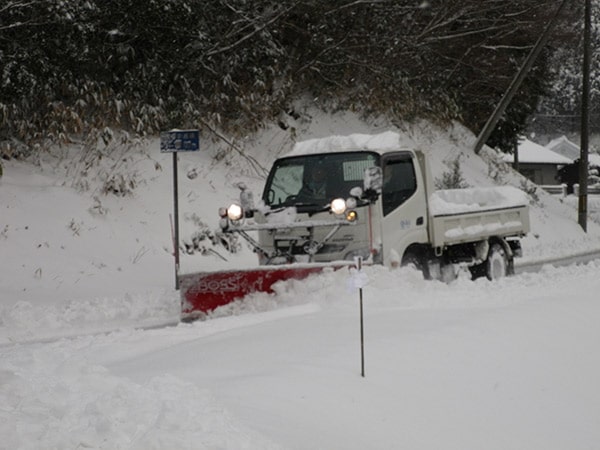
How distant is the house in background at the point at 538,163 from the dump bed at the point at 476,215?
196 feet

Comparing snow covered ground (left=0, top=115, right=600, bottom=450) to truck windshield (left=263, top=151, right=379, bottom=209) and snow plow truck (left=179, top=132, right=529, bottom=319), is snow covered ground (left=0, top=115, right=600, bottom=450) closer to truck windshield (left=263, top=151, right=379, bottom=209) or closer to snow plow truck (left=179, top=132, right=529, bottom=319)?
snow plow truck (left=179, top=132, right=529, bottom=319)

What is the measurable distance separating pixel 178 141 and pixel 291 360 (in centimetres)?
674

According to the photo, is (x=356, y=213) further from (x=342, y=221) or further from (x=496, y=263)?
(x=496, y=263)

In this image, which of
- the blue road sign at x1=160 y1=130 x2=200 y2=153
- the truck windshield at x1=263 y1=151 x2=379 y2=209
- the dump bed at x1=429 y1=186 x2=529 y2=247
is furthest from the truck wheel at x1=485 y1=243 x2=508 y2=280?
the blue road sign at x1=160 y1=130 x2=200 y2=153

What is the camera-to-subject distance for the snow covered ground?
4.72m

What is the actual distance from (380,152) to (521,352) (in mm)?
4173

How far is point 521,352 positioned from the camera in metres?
7.28

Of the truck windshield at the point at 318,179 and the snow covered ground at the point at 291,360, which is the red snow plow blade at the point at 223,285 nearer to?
the snow covered ground at the point at 291,360

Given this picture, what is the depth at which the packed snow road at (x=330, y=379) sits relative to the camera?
4570mm

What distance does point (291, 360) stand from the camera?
6.38 meters

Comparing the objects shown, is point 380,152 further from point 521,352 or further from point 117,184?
point 117,184

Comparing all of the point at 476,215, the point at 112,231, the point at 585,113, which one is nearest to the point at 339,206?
the point at 476,215

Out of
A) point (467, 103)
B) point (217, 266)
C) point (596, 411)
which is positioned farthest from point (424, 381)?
point (467, 103)

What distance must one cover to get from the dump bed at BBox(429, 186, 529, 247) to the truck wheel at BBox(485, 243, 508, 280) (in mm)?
251
